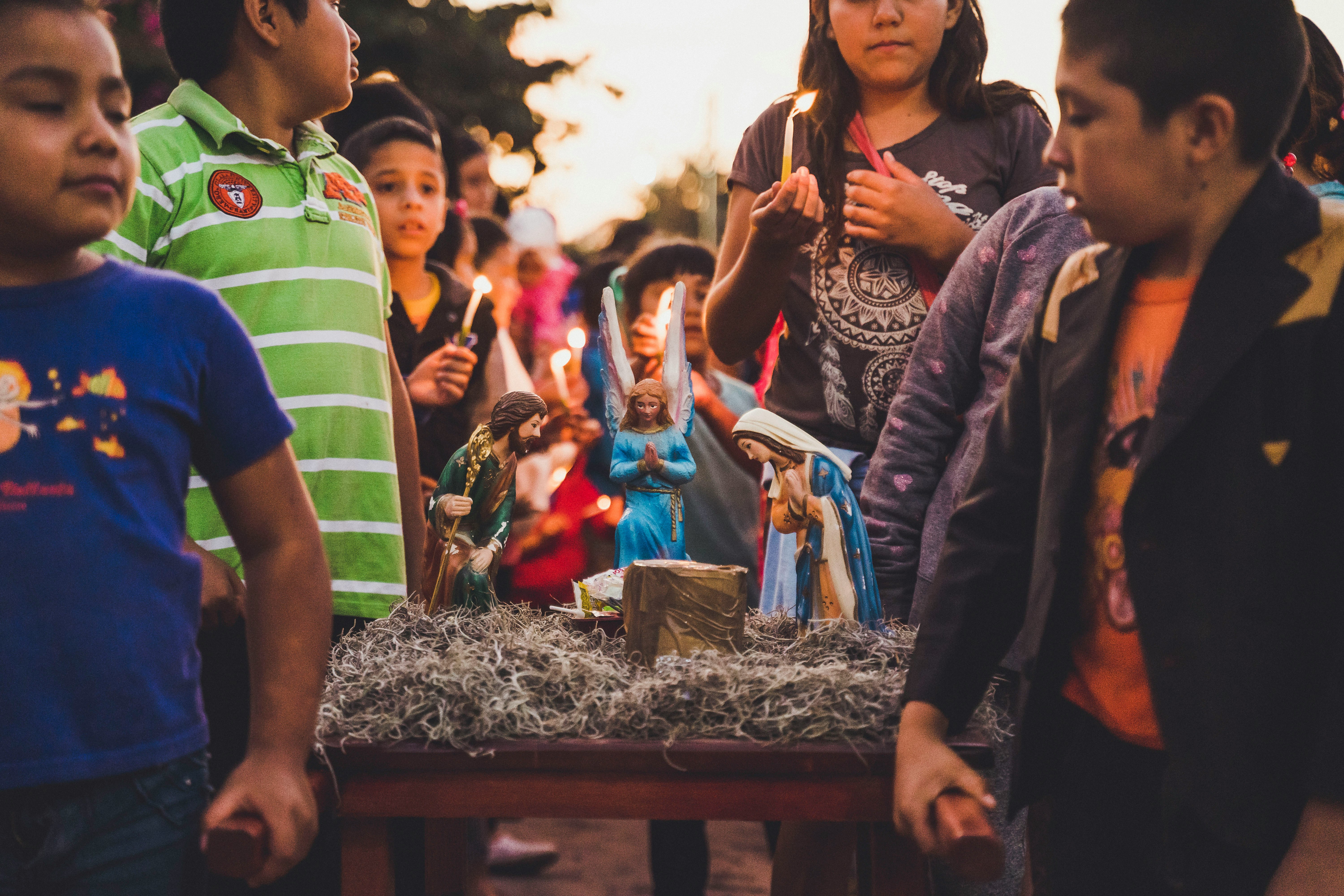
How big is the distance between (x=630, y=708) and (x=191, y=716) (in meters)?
0.57

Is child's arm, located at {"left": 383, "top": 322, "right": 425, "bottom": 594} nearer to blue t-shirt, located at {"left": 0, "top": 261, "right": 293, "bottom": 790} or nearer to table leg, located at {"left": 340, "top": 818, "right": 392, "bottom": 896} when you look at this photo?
table leg, located at {"left": 340, "top": 818, "right": 392, "bottom": 896}

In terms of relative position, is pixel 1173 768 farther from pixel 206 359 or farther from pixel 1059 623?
pixel 206 359

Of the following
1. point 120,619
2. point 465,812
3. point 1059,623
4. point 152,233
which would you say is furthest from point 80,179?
point 1059,623

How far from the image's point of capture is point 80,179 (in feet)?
3.94

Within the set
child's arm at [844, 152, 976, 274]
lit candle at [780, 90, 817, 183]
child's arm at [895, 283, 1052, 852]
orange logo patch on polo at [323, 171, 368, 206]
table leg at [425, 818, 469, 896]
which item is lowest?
table leg at [425, 818, 469, 896]

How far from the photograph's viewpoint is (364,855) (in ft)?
5.07

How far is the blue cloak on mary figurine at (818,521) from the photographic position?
189 cm

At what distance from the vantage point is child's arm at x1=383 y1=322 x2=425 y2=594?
2342 mm

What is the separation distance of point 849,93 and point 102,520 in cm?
181

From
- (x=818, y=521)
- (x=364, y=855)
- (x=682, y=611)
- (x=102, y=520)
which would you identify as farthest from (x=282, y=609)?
(x=818, y=521)

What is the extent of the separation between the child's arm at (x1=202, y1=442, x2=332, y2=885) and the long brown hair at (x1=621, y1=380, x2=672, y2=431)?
3.40 ft

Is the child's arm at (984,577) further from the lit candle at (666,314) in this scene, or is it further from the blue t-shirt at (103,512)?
the lit candle at (666,314)

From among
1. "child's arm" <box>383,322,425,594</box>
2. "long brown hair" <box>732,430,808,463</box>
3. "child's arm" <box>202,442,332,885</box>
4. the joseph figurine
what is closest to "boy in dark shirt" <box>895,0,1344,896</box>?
"long brown hair" <box>732,430,808,463</box>

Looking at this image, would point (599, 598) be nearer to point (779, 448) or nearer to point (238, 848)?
point (779, 448)
